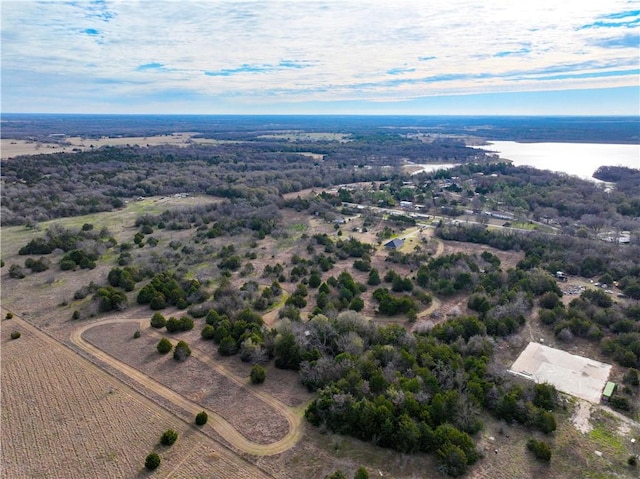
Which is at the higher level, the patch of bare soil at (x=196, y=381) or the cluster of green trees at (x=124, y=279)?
the cluster of green trees at (x=124, y=279)

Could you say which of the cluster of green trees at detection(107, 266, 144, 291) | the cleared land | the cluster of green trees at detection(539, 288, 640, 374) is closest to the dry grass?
the cleared land

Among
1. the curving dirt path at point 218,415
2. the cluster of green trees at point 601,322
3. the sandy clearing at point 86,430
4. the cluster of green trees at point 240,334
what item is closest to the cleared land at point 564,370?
the cluster of green trees at point 601,322

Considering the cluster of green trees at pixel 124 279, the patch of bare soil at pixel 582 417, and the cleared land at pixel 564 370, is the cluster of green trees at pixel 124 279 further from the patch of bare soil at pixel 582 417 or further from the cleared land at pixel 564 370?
the patch of bare soil at pixel 582 417

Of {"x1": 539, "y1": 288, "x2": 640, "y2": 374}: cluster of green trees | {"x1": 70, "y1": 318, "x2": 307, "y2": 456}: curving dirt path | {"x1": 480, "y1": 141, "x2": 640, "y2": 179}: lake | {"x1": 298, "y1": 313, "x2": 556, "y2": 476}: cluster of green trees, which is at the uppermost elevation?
{"x1": 298, "y1": 313, "x2": 556, "y2": 476}: cluster of green trees

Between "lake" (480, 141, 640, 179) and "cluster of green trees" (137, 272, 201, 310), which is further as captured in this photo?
"lake" (480, 141, 640, 179)

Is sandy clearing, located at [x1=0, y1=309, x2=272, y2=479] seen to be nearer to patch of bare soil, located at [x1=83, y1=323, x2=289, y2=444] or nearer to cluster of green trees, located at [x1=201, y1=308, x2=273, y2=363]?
patch of bare soil, located at [x1=83, y1=323, x2=289, y2=444]

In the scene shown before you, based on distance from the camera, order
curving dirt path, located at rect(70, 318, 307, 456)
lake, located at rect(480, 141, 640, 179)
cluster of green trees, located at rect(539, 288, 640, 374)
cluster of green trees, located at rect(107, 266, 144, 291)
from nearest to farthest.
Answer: curving dirt path, located at rect(70, 318, 307, 456), cluster of green trees, located at rect(539, 288, 640, 374), cluster of green trees, located at rect(107, 266, 144, 291), lake, located at rect(480, 141, 640, 179)

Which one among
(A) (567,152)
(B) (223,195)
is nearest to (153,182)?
(B) (223,195)
